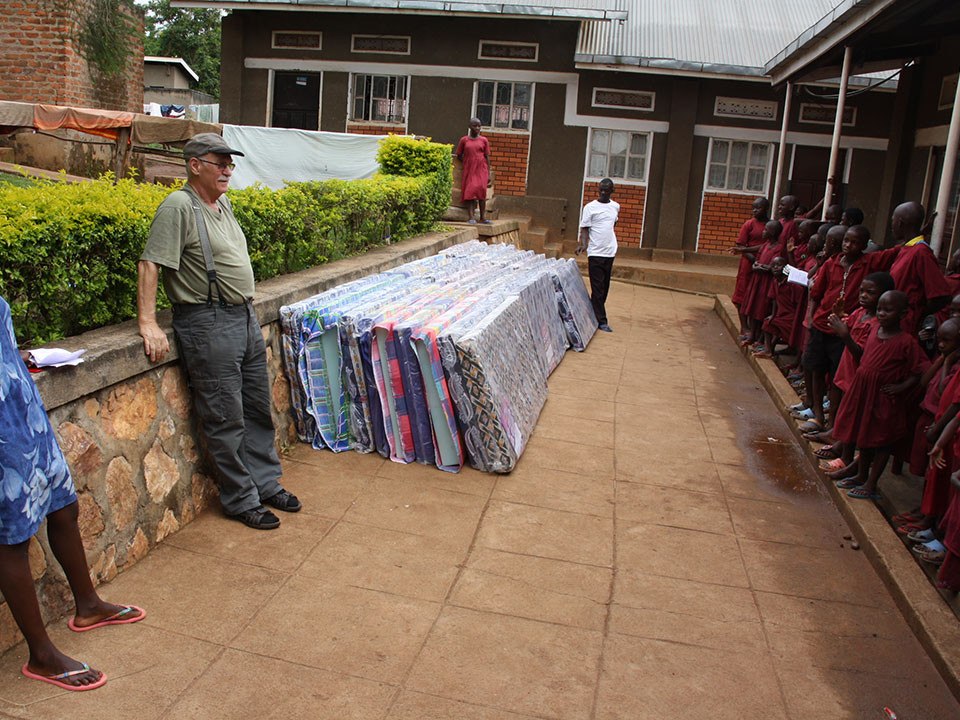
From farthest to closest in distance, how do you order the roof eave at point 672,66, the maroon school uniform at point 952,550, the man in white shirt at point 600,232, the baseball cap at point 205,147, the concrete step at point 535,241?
the concrete step at point 535,241
the roof eave at point 672,66
the man in white shirt at point 600,232
the baseball cap at point 205,147
the maroon school uniform at point 952,550

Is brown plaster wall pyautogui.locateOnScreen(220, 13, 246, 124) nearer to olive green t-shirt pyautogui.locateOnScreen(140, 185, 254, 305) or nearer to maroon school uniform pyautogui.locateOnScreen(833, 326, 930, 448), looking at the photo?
olive green t-shirt pyautogui.locateOnScreen(140, 185, 254, 305)

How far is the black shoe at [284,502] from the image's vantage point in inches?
173

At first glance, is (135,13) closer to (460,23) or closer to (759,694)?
(460,23)

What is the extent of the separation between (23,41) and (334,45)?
5.62m

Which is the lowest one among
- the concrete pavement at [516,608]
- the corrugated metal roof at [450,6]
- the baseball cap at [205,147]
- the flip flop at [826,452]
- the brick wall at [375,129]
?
the concrete pavement at [516,608]

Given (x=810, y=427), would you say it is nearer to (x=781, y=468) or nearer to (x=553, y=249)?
(x=781, y=468)

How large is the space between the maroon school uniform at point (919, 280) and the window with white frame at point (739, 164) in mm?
11611

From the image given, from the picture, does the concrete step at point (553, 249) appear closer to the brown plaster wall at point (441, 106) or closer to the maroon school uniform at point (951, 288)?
the brown plaster wall at point (441, 106)

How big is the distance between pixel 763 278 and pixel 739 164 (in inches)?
318

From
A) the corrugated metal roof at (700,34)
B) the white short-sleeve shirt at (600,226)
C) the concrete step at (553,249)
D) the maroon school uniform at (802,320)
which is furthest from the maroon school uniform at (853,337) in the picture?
the corrugated metal roof at (700,34)

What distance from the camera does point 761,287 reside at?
914cm

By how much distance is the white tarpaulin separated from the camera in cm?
1379

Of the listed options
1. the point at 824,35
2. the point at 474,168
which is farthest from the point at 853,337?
the point at 474,168

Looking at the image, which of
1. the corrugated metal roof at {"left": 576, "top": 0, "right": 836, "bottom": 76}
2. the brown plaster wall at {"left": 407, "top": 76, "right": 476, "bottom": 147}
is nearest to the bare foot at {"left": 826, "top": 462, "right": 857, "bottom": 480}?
the corrugated metal roof at {"left": 576, "top": 0, "right": 836, "bottom": 76}
